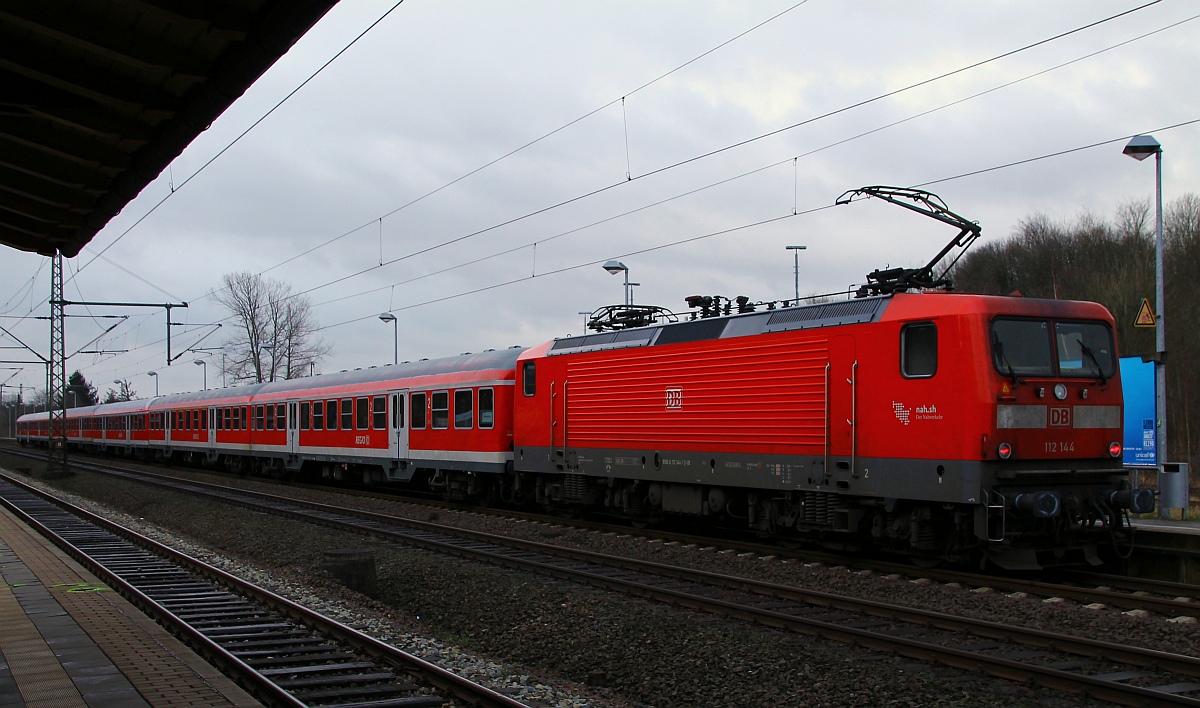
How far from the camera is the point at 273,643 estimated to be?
8.84m

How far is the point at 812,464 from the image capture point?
1295cm

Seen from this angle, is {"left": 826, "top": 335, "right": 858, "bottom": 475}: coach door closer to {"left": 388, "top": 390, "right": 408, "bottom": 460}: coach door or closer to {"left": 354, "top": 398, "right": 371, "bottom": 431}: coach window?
{"left": 388, "top": 390, "right": 408, "bottom": 460}: coach door

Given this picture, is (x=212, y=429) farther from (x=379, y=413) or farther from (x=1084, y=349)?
(x=1084, y=349)

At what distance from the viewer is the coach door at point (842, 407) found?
12.4 m

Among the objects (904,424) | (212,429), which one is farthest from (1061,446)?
(212,429)

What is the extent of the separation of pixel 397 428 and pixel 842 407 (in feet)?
48.7

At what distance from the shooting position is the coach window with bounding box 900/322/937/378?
37.8ft

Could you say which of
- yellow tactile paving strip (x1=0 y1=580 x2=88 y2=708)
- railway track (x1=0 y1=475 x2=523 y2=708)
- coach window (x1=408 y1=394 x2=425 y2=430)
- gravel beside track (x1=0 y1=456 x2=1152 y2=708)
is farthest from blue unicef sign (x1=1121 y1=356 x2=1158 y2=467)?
yellow tactile paving strip (x1=0 y1=580 x2=88 y2=708)

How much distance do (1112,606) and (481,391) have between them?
14.1m

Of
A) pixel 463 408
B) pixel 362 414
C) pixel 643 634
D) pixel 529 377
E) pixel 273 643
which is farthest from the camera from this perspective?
pixel 362 414

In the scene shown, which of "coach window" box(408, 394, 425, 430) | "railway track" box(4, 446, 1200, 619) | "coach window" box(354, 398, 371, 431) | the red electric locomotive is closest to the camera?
"railway track" box(4, 446, 1200, 619)

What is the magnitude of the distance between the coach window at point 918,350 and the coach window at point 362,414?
1763cm

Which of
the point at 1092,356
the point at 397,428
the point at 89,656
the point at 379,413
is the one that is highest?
the point at 1092,356

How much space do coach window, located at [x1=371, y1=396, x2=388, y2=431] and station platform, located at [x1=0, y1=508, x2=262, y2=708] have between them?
1365 cm
